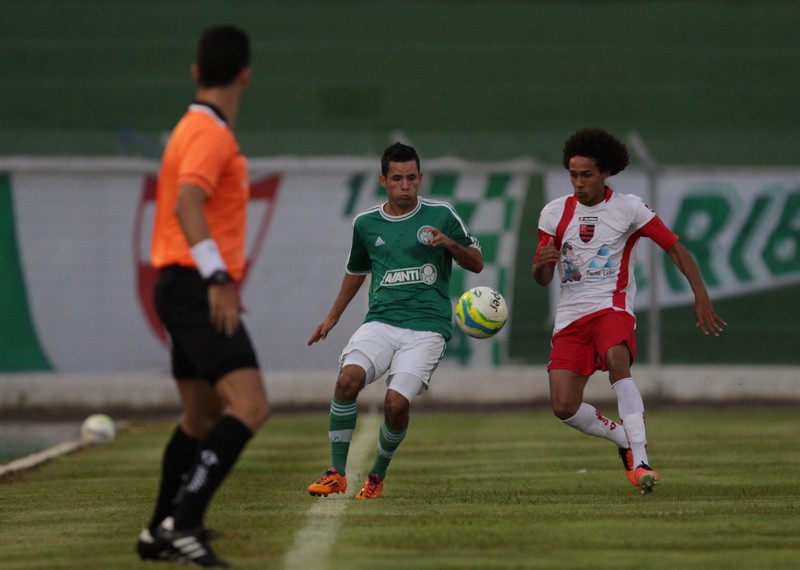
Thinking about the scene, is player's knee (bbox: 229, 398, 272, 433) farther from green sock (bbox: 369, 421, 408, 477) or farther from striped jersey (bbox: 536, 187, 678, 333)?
striped jersey (bbox: 536, 187, 678, 333)

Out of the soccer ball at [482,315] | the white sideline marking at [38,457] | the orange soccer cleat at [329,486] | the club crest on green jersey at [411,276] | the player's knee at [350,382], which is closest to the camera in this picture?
the orange soccer cleat at [329,486]

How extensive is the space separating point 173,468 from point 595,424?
3583mm

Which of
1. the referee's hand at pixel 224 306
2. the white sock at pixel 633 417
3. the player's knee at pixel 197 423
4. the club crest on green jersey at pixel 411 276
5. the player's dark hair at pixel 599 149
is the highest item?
the player's dark hair at pixel 599 149

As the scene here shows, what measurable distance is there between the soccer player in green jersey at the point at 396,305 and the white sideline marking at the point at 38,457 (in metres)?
3.27

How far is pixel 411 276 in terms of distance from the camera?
29.8 ft

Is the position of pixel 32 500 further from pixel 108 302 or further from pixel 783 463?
pixel 108 302

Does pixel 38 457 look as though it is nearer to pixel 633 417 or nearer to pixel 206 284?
pixel 633 417

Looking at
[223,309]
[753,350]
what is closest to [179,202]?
[223,309]

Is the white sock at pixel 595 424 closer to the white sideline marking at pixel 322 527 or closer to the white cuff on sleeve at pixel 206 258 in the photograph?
the white sideline marking at pixel 322 527

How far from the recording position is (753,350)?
18406 mm

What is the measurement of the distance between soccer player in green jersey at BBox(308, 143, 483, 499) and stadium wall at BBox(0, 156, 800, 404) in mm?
8560

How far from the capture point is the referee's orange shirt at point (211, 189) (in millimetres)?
6062

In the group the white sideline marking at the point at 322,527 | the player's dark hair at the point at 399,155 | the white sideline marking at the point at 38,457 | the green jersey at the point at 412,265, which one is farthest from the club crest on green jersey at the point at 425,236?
the white sideline marking at the point at 38,457

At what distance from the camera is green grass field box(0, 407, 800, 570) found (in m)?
6.24
